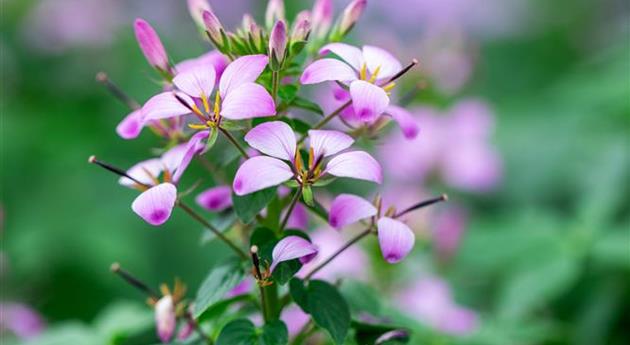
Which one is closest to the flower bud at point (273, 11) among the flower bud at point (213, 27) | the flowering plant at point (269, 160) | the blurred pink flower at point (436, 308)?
the flowering plant at point (269, 160)

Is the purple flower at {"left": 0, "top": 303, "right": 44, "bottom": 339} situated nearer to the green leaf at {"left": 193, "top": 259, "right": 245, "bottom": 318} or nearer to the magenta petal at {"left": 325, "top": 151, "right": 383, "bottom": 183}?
the green leaf at {"left": 193, "top": 259, "right": 245, "bottom": 318}

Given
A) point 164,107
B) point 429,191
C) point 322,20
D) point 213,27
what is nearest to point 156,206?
point 164,107

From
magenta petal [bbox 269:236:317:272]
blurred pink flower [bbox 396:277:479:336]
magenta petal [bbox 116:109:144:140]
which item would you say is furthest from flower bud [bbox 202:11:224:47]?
blurred pink flower [bbox 396:277:479:336]

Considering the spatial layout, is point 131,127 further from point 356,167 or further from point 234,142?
point 356,167

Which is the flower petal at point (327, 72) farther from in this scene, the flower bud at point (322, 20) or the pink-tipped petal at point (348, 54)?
the flower bud at point (322, 20)

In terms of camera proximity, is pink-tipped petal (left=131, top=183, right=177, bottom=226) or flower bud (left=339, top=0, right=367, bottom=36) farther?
flower bud (left=339, top=0, right=367, bottom=36)

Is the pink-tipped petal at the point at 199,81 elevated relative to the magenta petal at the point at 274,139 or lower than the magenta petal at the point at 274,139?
elevated

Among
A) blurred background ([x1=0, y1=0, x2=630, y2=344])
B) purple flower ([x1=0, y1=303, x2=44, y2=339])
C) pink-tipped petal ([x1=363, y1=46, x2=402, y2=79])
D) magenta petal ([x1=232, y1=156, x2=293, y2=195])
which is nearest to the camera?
magenta petal ([x1=232, y1=156, x2=293, y2=195])
